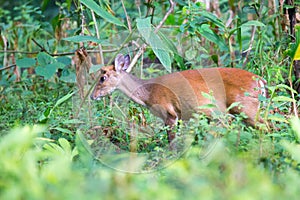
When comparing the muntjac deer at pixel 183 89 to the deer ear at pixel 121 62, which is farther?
the deer ear at pixel 121 62

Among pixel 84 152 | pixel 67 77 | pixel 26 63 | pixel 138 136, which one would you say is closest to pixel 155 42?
pixel 138 136

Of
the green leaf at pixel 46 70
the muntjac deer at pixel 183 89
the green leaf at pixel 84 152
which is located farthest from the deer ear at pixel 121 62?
the green leaf at pixel 84 152

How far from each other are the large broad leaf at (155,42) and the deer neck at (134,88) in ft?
3.98

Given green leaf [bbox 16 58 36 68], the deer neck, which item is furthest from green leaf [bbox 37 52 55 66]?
the deer neck

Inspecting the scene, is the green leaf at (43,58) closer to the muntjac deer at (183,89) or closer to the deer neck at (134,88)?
the muntjac deer at (183,89)

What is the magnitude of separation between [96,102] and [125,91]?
0.45 meters

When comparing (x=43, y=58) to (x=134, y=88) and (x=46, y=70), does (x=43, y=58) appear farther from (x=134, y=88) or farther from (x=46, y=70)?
(x=134, y=88)

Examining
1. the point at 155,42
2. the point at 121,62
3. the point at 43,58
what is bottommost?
the point at 121,62

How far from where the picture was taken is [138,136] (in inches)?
216

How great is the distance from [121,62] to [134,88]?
0.99 ft

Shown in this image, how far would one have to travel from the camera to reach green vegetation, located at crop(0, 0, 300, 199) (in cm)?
272

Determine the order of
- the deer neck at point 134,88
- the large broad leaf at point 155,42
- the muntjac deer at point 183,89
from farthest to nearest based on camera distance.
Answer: the deer neck at point 134,88
the muntjac deer at point 183,89
the large broad leaf at point 155,42

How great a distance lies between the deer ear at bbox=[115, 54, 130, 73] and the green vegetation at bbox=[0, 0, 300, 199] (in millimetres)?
228

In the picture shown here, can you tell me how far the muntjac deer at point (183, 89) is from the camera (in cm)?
599
